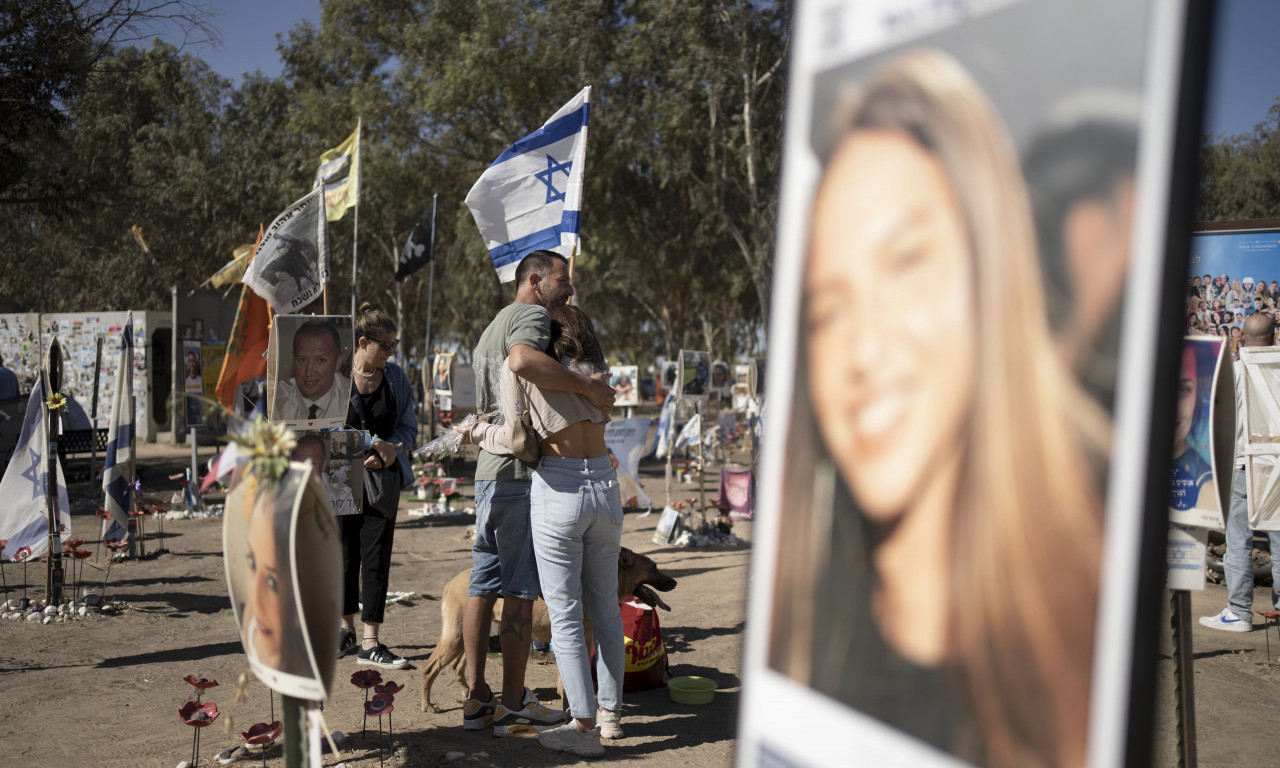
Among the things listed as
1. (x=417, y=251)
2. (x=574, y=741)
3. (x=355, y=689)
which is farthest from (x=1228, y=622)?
(x=417, y=251)

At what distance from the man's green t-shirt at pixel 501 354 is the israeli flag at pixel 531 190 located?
1595 mm

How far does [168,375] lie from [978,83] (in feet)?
72.1

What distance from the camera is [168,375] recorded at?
66.2 ft

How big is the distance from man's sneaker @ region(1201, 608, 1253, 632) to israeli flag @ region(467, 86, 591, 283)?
4.82 m

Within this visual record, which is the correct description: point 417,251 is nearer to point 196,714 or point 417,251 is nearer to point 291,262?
point 291,262

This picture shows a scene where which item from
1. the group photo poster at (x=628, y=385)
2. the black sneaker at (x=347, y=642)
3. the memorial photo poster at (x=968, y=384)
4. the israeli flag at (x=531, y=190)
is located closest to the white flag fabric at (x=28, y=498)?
the black sneaker at (x=347, y=642)

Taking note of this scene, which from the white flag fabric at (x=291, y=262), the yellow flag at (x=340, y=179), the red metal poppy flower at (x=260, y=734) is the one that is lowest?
the red metal poppy flower at (x=260, y=734)

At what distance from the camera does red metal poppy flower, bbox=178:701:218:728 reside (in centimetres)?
334

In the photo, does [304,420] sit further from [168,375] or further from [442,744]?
[168,375]

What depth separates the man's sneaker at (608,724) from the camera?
380cm

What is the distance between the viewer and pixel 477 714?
394 centimetres

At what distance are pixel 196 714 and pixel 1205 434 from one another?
3.70 meters

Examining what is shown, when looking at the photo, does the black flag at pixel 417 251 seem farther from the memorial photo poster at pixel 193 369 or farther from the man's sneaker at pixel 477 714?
the man's sneaker at pixel 477 714

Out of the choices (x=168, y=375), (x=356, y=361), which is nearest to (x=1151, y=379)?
(x=356, y=361)
